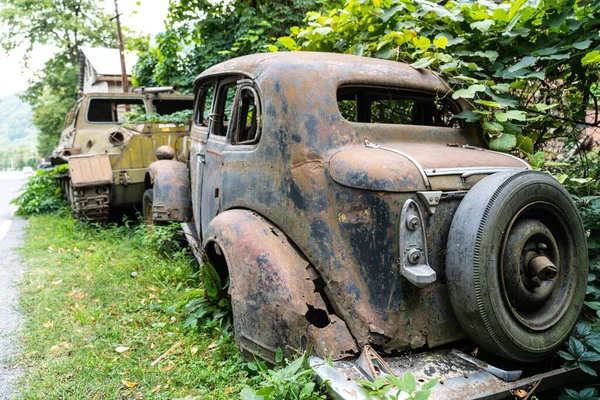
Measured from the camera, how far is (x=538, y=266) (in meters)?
2.51

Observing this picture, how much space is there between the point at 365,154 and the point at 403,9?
2.00 meters

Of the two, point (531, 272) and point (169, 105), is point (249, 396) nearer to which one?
point (531, 272)

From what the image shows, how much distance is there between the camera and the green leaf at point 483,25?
12.0 ft

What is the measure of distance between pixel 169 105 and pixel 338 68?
274 inches

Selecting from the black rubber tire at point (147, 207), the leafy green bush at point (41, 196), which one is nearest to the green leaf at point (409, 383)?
the black rubber tire at point (147, 207)

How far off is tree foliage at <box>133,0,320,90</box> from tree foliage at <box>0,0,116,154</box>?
21642 millimetres

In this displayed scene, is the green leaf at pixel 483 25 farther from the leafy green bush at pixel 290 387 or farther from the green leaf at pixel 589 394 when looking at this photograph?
the leafy green bush at pixel 290 387

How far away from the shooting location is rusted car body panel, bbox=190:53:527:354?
99.6 inches

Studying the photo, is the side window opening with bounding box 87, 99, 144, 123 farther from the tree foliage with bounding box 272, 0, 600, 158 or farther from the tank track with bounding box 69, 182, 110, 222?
the tree foliage with bounding box 272, 0, 600, 158

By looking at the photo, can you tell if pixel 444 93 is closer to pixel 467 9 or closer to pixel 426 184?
pixel 467 9

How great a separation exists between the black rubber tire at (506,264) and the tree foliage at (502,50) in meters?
0.85

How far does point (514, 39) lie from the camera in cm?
375

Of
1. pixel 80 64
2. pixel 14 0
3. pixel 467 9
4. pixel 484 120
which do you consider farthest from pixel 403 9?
pixel 14 0

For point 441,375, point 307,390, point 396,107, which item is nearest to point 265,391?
point 307,390
